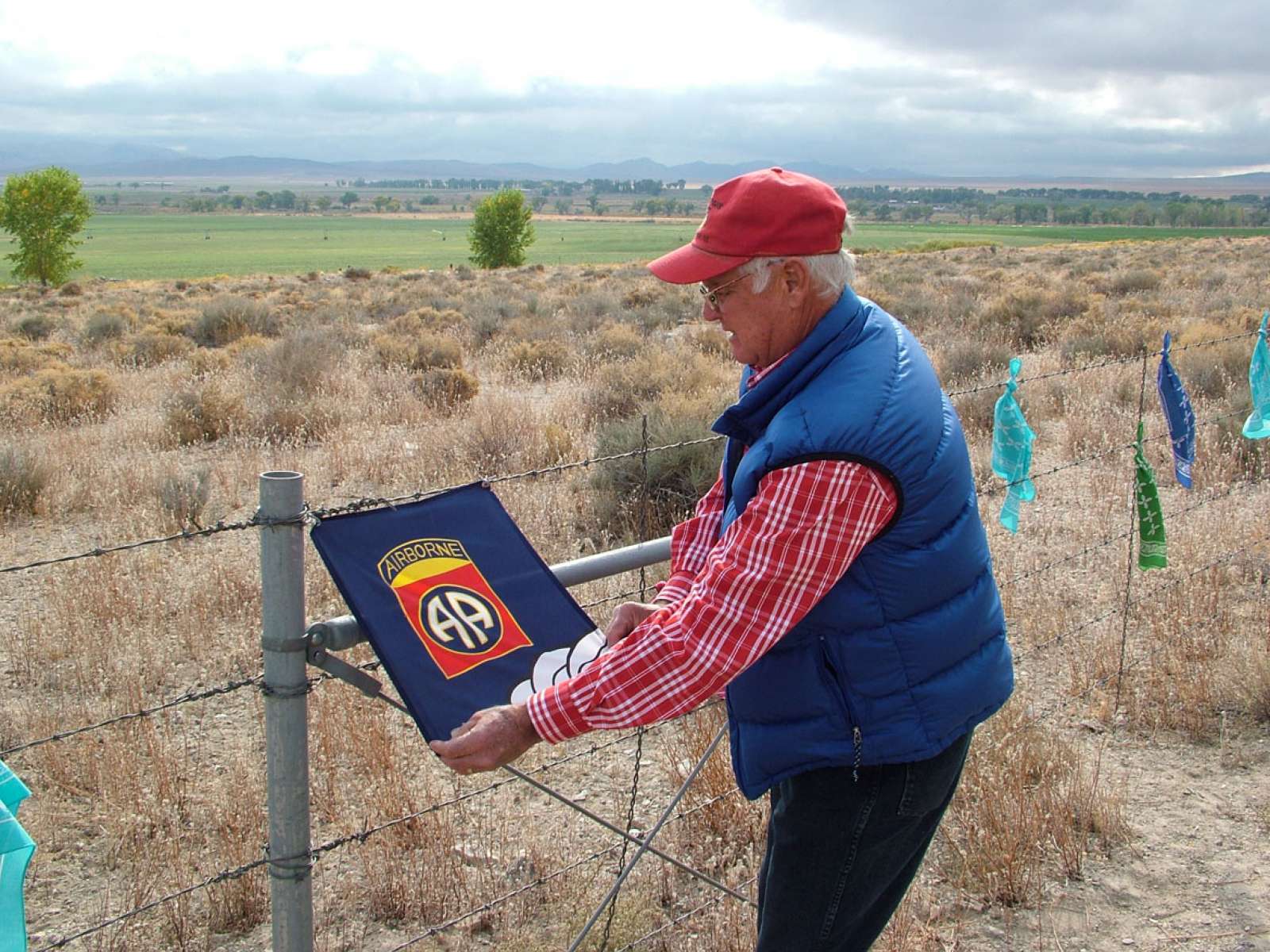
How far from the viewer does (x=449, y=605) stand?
230 cm

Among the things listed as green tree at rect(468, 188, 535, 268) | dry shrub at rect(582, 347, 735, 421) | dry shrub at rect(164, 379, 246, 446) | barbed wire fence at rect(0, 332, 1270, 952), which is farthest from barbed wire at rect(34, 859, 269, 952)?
green tree at rect(468, 188, 535, 268)

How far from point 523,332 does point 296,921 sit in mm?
16756

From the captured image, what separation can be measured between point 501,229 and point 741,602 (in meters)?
59.1

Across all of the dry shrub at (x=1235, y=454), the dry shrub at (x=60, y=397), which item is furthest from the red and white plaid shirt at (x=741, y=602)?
the dry shrub at (x=60, y=397)

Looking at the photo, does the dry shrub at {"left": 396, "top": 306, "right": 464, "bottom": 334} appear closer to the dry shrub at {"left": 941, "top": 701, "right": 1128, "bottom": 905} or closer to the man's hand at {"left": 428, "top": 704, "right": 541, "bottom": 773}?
the dry shrub at {"left": 941, "top": 701, "right": 1128, "bottom": 905}

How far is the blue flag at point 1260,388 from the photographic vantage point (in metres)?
5.33

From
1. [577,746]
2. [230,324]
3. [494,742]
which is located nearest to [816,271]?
[494,742]

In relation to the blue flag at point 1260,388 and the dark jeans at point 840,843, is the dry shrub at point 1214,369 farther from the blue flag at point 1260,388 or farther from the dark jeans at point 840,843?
the dark jeans at point 840,843

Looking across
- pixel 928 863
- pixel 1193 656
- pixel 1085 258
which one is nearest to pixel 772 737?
pixel 928 863

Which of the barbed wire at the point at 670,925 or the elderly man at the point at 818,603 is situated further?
the barbed wire at the point at 670,925

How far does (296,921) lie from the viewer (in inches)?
90.3

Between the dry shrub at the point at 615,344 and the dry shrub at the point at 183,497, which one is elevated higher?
the dry shrub at the point at 615,344

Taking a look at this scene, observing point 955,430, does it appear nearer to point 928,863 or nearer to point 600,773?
point 928,863

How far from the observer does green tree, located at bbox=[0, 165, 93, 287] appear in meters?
44.6
